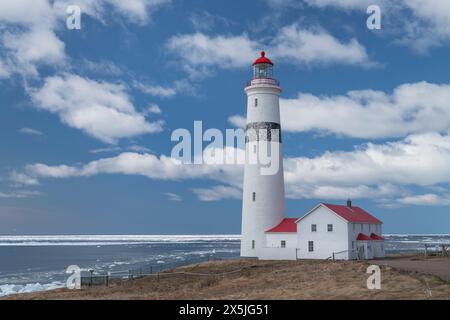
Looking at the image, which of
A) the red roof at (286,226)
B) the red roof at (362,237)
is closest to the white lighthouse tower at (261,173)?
the red roof at (286,226)

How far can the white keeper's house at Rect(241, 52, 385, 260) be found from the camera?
38188mm

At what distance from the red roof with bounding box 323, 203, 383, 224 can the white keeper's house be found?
79 millimetres

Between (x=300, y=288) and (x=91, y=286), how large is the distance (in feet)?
48.0

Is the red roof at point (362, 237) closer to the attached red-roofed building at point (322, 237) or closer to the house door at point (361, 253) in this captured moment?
the attached red-roofed building at point (322, 237)

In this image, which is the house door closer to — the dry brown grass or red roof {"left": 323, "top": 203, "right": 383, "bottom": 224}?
red roof {"left": 323, "top": 203, "right": 383, "bottom": 224}

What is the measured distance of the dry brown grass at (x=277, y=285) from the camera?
21281 mm

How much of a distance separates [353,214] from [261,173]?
7.28 meters

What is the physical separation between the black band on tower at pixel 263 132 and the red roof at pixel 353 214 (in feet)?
19.5

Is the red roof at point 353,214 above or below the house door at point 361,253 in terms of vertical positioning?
above

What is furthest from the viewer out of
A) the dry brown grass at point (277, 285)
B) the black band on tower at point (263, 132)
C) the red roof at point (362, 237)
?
the black band on tower at point (263, 132)

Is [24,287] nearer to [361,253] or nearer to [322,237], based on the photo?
[322,237]
